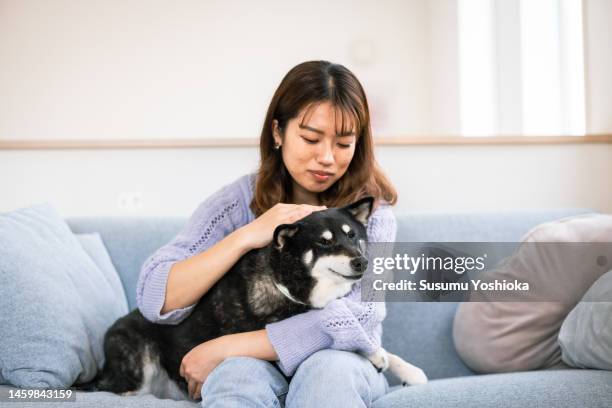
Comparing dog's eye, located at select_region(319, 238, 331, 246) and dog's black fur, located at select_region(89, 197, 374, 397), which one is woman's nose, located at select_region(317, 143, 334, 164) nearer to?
dog's black fur, located at select_region(89, 197, 374, 397)

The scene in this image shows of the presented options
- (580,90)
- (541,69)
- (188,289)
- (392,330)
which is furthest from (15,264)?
(541,69)

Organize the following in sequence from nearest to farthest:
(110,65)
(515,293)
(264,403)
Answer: (264,403) → (515,293) → (110,65)

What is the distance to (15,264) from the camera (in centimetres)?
143

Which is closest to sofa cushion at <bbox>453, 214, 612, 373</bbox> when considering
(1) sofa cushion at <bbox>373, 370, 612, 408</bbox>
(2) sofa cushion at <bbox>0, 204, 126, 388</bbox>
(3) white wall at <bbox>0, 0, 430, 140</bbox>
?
(1) sofa cushion at <bbox>373, 370, 612, 408</bbox>

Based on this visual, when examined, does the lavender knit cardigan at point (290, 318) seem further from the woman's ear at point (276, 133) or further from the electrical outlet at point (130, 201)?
the electrical outlet at point (130, 201)

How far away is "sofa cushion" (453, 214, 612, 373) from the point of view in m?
1.62

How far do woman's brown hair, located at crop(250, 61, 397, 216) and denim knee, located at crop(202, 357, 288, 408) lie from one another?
19.5 inches

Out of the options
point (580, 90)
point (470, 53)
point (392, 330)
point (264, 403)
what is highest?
point (470, 53)

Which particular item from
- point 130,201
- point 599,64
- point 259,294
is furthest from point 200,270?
point 599,64

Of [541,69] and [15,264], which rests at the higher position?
[541,69]

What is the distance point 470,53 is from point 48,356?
11.4 feet

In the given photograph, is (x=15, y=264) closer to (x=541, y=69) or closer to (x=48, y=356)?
(x=48, y=356)

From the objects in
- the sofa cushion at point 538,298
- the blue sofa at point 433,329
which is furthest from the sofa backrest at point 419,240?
the sofa cushion at point 538,298

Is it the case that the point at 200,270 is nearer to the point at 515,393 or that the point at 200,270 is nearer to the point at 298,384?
the point at 298,384
